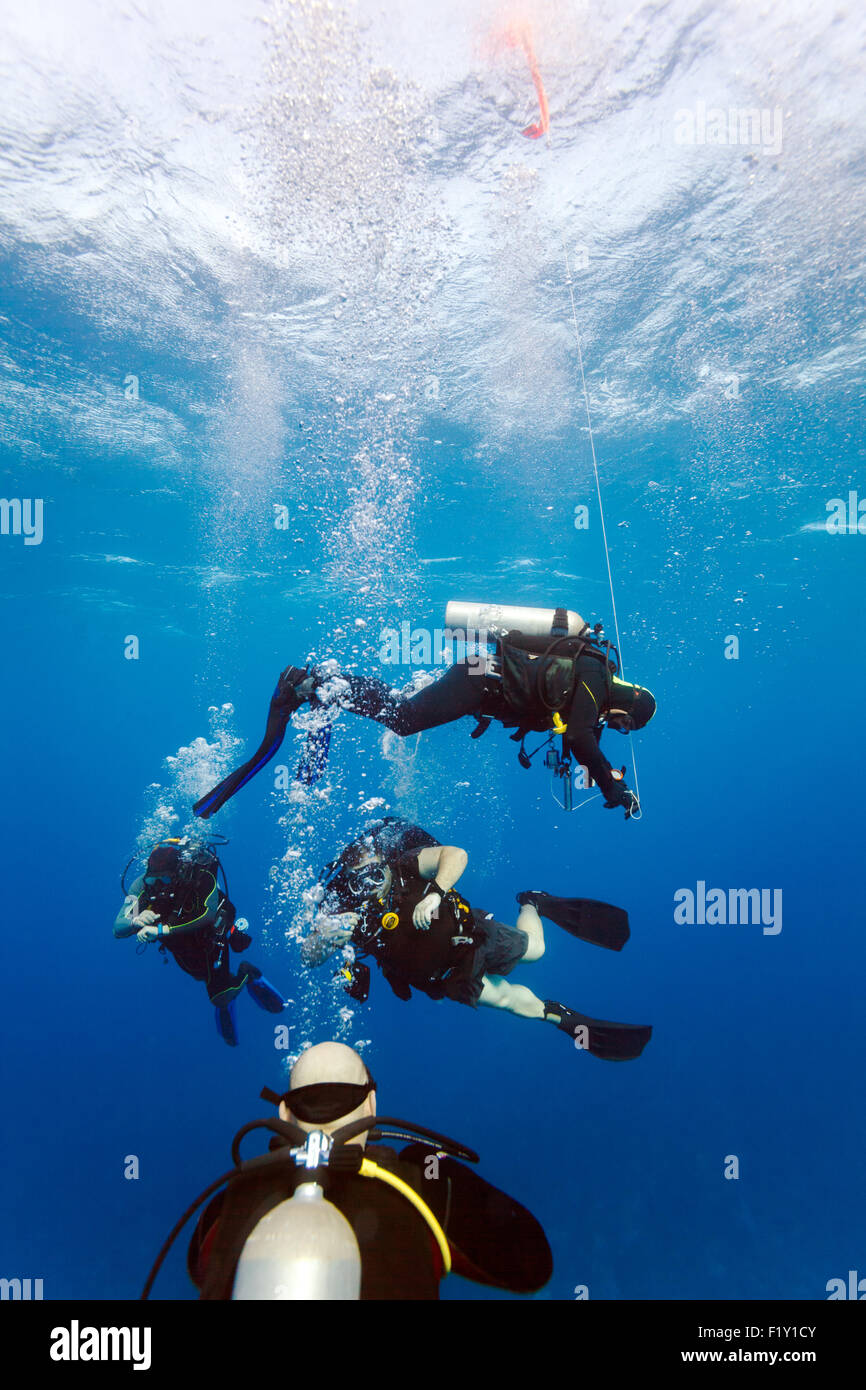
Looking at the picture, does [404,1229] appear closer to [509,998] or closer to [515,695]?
[515,695]

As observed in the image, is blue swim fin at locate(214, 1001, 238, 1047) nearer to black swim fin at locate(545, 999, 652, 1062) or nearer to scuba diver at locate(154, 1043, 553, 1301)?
black swim fin at locate(545, 999, 652, 1062)

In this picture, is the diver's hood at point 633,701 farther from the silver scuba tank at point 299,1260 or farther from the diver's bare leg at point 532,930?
the silver scuba tank at point 299,1260

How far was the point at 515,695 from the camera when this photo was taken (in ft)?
19.7

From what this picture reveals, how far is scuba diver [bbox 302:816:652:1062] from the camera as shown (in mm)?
5473

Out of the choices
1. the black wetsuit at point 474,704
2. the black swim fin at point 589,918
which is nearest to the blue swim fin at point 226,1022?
the black swim fin at point 589,918

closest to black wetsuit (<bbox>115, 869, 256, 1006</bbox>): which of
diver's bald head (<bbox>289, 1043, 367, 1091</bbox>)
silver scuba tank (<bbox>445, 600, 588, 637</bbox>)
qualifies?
silver scuba tank (<bbox>445, 600, 588, 637</bbox>)

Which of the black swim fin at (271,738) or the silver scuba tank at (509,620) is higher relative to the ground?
the silver scuba tank at (509,620)

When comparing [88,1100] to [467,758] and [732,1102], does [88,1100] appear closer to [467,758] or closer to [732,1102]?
[732,1102]

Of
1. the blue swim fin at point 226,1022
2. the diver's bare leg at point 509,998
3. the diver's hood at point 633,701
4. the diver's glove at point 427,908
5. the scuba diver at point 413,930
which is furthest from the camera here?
the blue swim fin at point 226,1022

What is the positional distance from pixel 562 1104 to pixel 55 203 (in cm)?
2129

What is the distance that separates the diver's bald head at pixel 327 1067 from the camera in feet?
7.43

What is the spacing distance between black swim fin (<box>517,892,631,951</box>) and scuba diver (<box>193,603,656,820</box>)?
1571 mm

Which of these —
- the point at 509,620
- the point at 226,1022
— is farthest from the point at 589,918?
the point at 226,1022

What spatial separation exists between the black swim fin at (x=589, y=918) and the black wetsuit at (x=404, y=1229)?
5.25m
